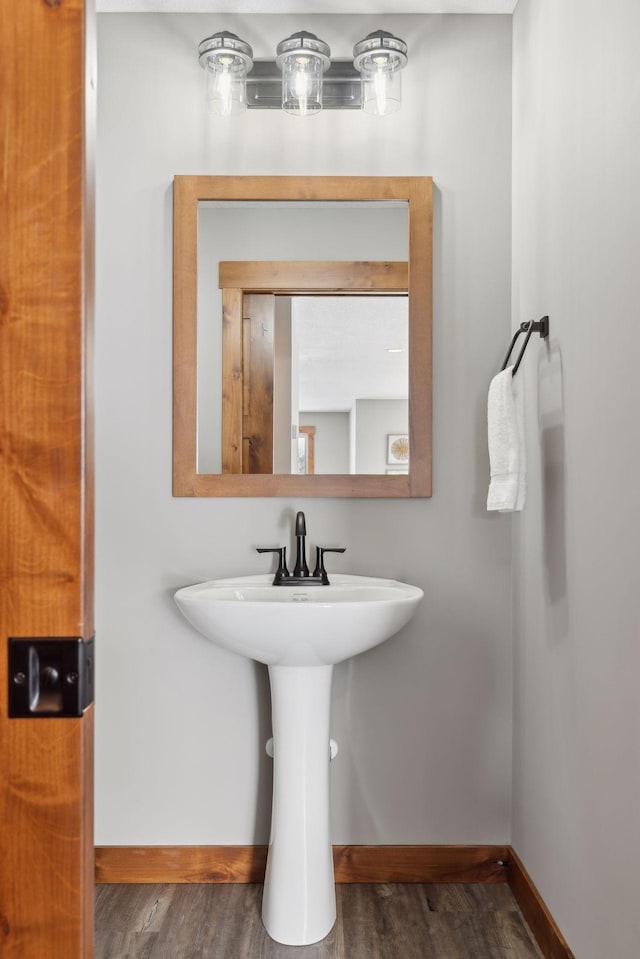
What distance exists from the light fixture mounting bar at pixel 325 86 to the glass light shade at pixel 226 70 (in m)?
0.04

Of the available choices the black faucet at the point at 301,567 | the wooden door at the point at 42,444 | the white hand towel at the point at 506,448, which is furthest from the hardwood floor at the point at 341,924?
the wooden door at the point at 42,444

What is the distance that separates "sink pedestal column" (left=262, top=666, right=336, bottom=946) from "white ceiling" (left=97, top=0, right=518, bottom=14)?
5.91 ft

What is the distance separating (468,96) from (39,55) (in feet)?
5.82

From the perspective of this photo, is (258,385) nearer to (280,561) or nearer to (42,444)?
(280,561)

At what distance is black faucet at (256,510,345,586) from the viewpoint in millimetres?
2143

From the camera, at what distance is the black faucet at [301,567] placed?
214 cm

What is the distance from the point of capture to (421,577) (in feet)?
7.53

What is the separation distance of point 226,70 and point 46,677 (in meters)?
1.92

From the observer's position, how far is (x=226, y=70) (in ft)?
7.25

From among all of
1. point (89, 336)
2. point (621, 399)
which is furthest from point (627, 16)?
point (89, 336)

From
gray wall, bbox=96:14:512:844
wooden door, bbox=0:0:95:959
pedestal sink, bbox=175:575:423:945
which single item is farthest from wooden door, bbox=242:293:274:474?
wooden door, bbox=0:0:95:959

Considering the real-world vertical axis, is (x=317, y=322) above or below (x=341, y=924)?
above

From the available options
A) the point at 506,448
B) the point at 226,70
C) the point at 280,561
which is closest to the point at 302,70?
the point at 226,70

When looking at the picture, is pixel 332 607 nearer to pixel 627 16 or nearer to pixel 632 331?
pixel 632 331
